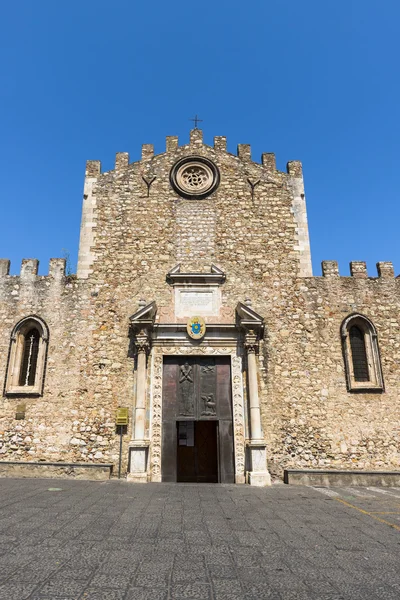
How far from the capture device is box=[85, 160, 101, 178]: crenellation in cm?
1305

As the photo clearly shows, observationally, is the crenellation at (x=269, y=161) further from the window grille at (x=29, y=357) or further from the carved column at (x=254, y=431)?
the window grille at (x=29, y=357)

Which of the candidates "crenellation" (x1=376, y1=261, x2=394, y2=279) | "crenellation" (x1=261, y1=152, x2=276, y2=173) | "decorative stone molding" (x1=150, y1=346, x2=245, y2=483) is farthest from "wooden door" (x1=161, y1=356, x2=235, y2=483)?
"crenellation" (x1=261, y1=152, x2=276, y2=173)

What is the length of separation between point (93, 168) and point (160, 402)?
8383 mm

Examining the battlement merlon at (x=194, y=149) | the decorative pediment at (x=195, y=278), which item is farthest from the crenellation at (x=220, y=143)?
the decorative pediment at (x=195, y=278)

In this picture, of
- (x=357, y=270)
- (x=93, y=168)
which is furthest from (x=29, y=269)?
(x=357, y=270)

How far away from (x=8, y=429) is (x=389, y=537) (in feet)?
32.1

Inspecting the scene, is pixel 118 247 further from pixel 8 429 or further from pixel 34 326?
pixel 8 429

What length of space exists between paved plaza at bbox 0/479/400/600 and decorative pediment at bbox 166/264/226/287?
6066mm

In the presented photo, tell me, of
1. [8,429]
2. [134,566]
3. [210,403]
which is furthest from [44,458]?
[134,566]

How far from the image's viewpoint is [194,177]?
1305 cm

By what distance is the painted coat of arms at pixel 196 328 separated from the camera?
36.4ft

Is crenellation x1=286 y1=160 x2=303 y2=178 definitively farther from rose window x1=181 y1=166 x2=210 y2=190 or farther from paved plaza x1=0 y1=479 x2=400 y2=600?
paved plaza x1=0 y1=479 x2=400 y2=600

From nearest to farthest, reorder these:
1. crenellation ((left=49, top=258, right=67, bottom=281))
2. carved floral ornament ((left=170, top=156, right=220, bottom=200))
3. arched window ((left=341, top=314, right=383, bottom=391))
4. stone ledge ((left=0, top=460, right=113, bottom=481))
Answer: stone ledge ((left=0, top=460, right=113, bottom=481)) < arched window ((left=341, top=314, right=383, bottom=391)) < crenellation ((left=49, top=258, right=67, bottom=281)) < carved floral ornament ((left=170, top=156, right=220, bottom=200))

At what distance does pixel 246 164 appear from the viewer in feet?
43.3
